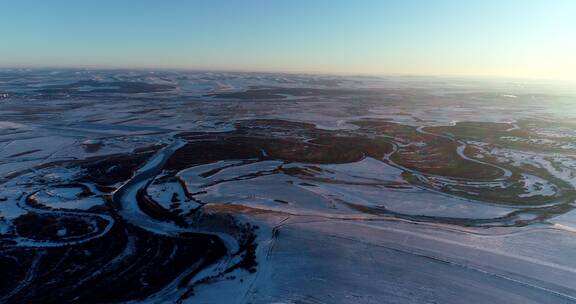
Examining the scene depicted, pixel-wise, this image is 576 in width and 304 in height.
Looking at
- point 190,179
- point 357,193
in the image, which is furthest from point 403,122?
point 190,179

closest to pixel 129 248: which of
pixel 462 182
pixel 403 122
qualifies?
pixel 462 182

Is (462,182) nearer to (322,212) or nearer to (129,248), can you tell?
(322,212)

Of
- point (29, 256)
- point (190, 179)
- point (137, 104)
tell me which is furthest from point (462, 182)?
point (137, 104)

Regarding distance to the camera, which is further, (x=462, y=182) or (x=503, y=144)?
(x=503, y=144)

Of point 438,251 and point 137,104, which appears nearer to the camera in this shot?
point 438,251

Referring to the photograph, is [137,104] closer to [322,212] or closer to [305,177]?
[305,177]

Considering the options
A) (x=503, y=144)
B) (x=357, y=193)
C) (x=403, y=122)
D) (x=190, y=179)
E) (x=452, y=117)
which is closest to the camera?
(x=357, y=193)

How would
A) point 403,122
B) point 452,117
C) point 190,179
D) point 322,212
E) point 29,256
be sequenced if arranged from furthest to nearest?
point 452,117
point 403,122
point 190,179
point 322,212
point 29,256

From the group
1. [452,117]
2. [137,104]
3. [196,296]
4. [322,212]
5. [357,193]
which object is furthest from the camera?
[137,104]

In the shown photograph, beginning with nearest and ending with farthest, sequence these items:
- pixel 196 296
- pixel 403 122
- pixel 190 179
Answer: pixel 196 296 → pixel 190 179 → pixel 403 122
